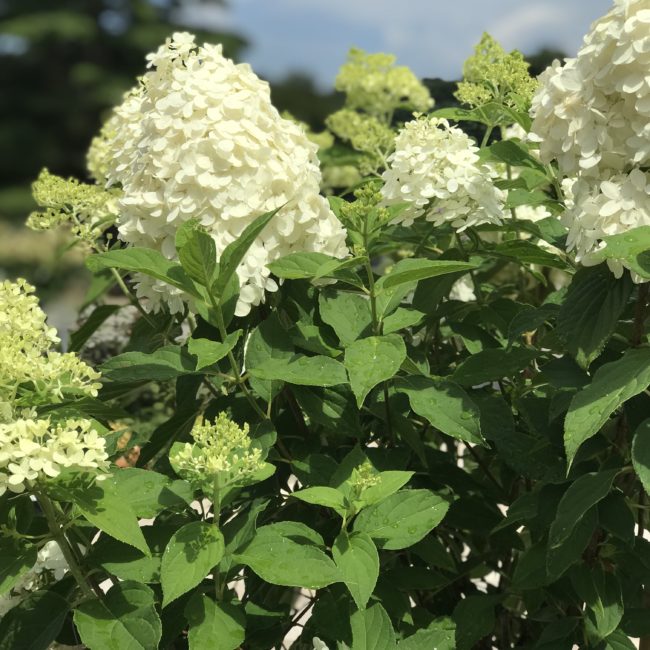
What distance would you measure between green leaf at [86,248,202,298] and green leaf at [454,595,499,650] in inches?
25.3

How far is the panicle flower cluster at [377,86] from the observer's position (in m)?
2.88

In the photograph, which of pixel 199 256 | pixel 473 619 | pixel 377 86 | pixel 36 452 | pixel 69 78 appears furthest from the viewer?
pixel 69 78

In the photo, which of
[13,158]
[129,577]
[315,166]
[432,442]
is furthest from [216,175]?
[13,158]

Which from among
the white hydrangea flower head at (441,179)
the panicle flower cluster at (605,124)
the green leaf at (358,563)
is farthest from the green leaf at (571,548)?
the white hydrangea flower head at (441,179)

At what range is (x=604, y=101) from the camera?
124cm

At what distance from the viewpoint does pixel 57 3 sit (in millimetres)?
18344

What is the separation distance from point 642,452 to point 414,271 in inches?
14.6

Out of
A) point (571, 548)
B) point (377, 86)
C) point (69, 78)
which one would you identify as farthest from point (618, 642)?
point (69, 78)

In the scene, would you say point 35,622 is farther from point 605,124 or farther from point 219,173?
point 605,124

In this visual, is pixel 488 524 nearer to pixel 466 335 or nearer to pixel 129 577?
pixel 466 335

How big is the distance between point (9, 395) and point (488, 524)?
773 mm

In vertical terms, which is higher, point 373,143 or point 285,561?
point 373,143

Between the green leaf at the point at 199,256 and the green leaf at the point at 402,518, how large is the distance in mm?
383

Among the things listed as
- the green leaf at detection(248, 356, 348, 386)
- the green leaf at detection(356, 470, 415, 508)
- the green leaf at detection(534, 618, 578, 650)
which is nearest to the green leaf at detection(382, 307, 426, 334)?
the green leaf at detection(248, 356, 348, 386)
